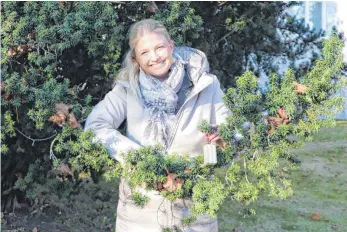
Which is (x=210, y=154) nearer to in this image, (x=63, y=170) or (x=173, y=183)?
(x=173, y=183)

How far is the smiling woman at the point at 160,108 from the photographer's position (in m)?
2.43

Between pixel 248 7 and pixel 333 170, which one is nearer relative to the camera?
pixel 248 7

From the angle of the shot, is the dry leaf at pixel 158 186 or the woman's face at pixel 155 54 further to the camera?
the woman's face at pixel 155 54

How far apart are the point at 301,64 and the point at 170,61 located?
7.03 ft

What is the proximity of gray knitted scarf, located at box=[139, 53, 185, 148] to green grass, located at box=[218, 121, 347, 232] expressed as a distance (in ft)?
5.82

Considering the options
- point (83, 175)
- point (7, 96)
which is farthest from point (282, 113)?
point (83, 175)

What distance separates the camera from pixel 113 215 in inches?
197

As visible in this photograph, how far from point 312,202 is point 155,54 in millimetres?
4130

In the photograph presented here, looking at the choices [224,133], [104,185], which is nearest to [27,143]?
[104,185]

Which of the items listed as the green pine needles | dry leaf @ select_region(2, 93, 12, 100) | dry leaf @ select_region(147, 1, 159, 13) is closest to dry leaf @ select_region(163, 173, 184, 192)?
the green pine needles

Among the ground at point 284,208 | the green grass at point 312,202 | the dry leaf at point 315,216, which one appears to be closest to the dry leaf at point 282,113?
the ground at point 284,208

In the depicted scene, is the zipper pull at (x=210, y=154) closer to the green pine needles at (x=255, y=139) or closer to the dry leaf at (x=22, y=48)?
the green pine needles at (x=255, y=139)

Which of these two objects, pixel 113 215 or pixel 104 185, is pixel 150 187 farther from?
pixel 104 185

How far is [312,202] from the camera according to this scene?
6.07 m
